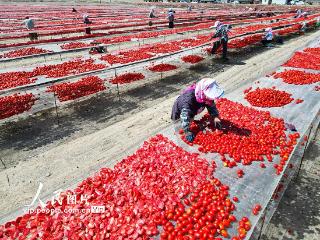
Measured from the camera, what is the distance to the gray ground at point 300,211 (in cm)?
645

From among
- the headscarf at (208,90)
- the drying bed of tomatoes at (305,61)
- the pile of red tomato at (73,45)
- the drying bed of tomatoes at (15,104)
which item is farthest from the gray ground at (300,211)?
the pile of red tomato at (73,45)

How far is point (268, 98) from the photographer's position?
11.3m

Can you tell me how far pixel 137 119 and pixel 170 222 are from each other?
22.1ft

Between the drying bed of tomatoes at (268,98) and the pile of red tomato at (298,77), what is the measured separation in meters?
1.92

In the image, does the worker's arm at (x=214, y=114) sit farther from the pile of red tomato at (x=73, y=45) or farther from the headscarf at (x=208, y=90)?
the pile of red tomato at (x=73, y=45)

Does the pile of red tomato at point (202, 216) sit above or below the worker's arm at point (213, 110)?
below

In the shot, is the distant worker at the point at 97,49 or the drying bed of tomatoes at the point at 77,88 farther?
the distant worker at the point at 97,49

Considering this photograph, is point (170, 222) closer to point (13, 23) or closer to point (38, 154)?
point (38, 154)

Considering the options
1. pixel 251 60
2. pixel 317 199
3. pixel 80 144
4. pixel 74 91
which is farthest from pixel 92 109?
pixel 251 60

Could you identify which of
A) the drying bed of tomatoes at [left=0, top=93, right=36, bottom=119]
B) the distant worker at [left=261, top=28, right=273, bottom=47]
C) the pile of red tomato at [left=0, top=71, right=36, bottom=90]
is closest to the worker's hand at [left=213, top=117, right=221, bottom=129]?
the drying bed of tomatoes at [left=0, top=93, right=36, bottom=119]

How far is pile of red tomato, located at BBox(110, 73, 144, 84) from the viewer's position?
15.7 metres

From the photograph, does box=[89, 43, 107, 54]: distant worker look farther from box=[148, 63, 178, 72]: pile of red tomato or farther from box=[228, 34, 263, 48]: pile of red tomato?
box=[228, 34, 263, 48]: pile of red tomato

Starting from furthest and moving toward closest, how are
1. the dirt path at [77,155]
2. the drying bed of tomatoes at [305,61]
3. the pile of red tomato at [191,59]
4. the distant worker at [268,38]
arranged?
the distant worker at [268,38]
the pile of red tomato at [191,59]
the drying bed of tomatoes at [305,61]
the dirt path at [77,155]

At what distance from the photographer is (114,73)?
53.5 ft
